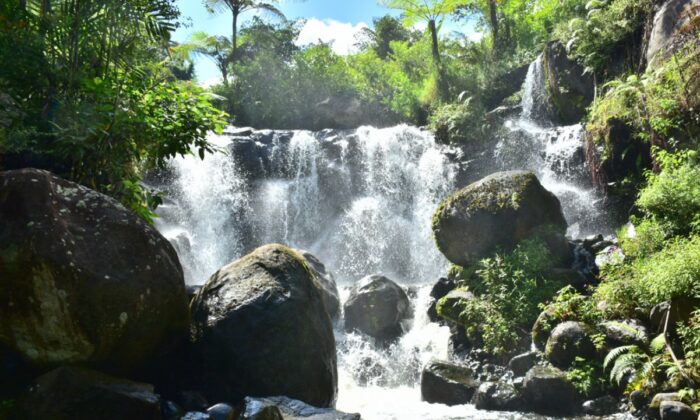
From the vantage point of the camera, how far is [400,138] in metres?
21.1

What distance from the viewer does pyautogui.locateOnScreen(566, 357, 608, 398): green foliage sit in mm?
8508

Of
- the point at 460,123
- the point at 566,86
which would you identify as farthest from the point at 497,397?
the point at 460,123

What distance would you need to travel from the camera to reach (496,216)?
12.2 meters

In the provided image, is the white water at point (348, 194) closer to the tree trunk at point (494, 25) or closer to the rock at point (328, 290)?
the rock at point (328, 290)

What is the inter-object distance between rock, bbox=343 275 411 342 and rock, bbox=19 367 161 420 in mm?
7385

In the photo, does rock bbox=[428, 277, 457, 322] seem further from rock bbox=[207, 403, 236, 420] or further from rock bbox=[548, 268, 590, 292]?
rock bbox=[207, 403, 236, 420]

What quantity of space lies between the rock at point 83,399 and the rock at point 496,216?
8.07 meters

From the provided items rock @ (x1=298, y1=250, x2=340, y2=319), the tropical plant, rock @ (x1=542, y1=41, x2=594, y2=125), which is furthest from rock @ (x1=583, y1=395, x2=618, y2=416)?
rock @ (x1=542, y1=41, x2=594, y2=125)

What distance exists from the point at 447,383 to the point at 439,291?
12.6 ft

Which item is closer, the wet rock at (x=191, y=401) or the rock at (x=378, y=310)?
the wet rock at (x=191, y=401)

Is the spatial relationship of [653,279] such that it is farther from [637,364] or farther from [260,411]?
[260,411]

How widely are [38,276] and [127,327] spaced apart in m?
0.92

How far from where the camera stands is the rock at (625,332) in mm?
8641

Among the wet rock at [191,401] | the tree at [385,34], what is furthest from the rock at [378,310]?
the tree at [385,34]
